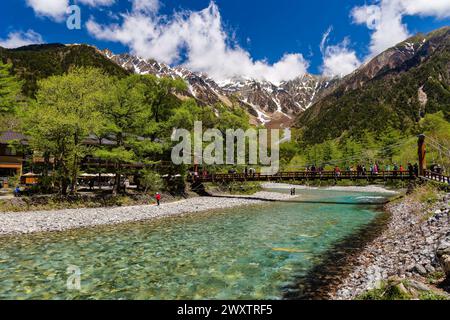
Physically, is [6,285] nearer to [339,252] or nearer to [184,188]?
[339,252]

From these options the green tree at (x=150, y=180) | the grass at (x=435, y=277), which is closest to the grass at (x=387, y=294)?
the grass at (x=435, y=277)

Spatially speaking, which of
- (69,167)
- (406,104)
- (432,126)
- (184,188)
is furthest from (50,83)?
(406,104)

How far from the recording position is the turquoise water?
955cm

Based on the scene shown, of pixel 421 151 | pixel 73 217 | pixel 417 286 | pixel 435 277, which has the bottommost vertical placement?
pixel 73 217

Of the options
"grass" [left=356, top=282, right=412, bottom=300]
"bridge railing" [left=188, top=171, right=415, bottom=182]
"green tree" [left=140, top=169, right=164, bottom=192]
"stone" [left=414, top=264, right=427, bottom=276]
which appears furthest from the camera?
"bridge railing" [left=188, top=171, right=415, bottom=182]

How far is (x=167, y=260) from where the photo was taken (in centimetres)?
1297

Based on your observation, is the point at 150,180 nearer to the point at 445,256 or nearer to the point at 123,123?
the point at 123,123

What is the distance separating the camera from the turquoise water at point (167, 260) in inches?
376

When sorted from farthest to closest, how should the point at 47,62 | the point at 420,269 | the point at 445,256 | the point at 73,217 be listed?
the point at 47,62
the point at 73,217
the point at 420,269
the point at 445,256

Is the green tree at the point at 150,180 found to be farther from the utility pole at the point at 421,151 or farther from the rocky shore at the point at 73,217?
the utility pole at the point at 421,151

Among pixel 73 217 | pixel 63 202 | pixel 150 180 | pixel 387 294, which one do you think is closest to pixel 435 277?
pixel 387 294

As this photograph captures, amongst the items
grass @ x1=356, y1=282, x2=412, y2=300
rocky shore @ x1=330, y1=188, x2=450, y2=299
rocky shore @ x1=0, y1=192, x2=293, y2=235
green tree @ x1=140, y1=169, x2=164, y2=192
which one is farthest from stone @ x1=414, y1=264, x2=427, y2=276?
green tree @ x1=140, y1=169, x2=164, y2=192

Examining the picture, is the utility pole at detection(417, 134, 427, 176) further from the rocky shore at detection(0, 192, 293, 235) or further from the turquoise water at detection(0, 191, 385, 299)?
the rocky shore at detection(0, 192, 293, 235)
